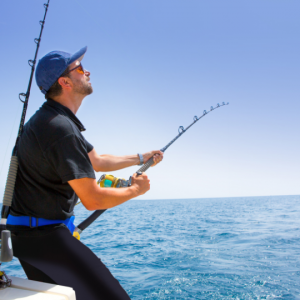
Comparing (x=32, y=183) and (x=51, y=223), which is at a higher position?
(x=32, y=183)

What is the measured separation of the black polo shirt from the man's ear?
216 mm

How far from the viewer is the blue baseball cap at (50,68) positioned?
1.56 metres

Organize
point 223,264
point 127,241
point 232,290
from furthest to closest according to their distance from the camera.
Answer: point 127,241 < point 223,264 < point 232,290

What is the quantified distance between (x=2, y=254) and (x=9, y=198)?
286mm

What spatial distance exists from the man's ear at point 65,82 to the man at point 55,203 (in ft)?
0.66

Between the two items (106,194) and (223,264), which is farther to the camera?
(223,264)

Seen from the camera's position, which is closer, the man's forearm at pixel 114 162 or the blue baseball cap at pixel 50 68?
the blue baseball cap at pixel 50 68

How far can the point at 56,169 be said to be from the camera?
1.29 metres

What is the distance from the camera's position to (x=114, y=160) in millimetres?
2439

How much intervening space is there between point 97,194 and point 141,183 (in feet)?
1.29

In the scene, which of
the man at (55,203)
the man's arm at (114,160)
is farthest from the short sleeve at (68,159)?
the man's arm at (114,160)

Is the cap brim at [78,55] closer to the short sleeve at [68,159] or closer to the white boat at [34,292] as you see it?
the short sleeve at [68,159]

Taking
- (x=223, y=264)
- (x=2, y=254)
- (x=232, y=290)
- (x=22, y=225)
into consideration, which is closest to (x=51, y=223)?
(x=22, y=225)

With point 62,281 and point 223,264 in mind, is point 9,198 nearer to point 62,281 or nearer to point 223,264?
point 62,281
